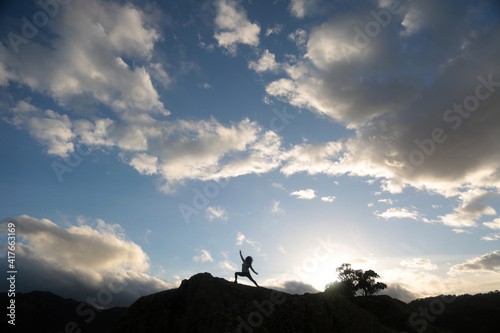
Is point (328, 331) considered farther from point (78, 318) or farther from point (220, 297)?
point (78, 318)

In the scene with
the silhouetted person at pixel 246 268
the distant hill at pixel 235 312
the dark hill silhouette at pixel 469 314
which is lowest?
the dark hill silhouette at pixel 469 314

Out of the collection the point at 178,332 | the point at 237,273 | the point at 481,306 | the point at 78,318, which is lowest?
the point at 78,318

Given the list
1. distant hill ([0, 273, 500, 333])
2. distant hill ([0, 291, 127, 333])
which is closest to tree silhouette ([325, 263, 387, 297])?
distant hill ([0, 273, 500, 333])

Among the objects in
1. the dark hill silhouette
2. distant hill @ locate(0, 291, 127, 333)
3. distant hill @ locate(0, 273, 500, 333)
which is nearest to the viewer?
distant hill @ locate(0, 273, 500, 333)

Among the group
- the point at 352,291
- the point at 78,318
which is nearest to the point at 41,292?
the point at 78,318

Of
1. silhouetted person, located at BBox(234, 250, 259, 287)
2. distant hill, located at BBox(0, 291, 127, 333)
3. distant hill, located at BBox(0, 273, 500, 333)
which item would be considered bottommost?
distant hill, located at BBox(0, 291, 127, 333)

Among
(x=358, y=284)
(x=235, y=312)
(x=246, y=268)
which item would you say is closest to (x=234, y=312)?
(x=235, y=312)

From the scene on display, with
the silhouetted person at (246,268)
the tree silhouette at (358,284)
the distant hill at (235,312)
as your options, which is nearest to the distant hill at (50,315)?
the tree silhouette at (358,284)

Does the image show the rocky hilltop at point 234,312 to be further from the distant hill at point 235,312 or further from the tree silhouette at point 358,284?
the tree silhouette at point 358,284

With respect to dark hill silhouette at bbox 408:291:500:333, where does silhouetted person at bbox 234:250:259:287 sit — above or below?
above

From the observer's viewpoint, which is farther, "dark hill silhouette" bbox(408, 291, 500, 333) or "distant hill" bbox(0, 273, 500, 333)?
"dark hill silhouette" bbox(408, 291, 500, 333)

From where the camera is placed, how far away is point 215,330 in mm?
16266

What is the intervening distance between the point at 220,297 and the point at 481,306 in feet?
231

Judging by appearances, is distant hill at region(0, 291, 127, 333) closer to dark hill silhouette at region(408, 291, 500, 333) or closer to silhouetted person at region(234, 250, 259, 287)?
dark hill silhouette at region(408, 291, 500, 333)
